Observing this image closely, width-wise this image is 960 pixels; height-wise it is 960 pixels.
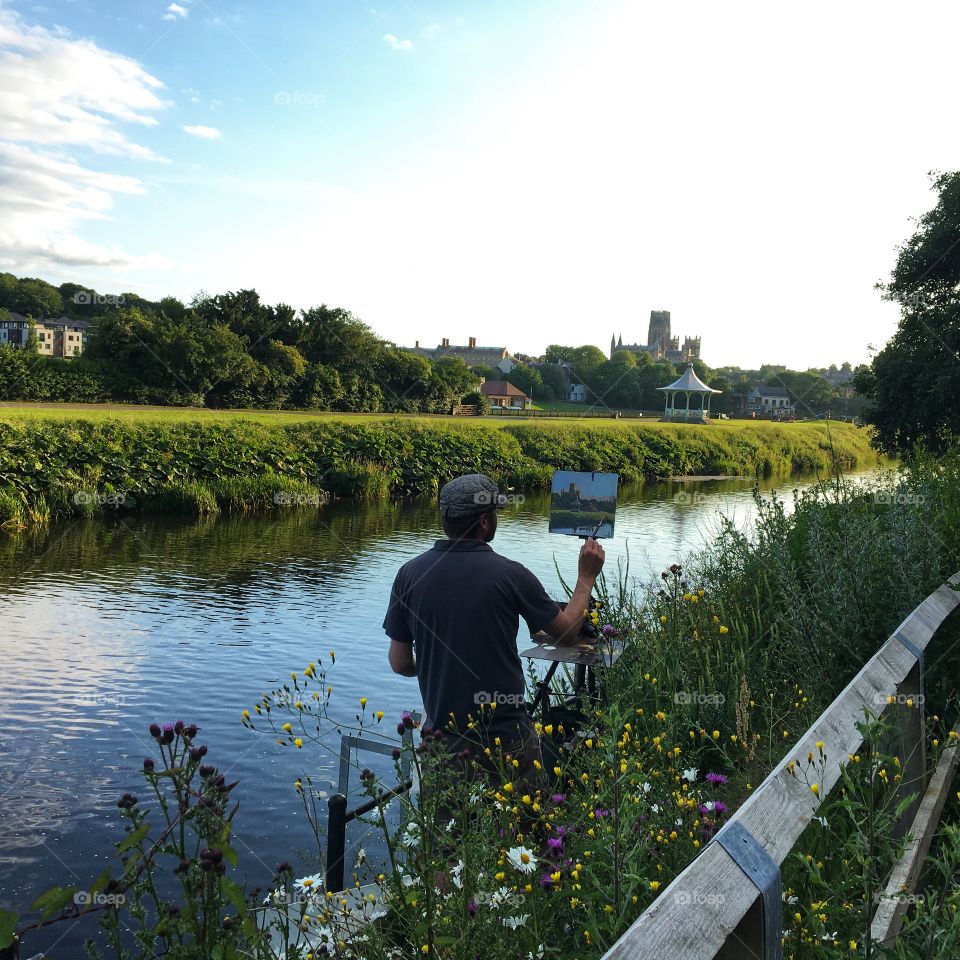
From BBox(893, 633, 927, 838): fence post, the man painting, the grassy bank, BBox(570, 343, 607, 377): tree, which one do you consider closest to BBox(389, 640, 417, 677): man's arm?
the man painting

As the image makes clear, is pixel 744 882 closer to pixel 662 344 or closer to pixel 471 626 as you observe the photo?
pixel 471 626

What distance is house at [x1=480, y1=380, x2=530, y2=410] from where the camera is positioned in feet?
324

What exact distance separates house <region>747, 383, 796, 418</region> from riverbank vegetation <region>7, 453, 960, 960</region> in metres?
92.0

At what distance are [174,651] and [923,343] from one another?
2022 cm

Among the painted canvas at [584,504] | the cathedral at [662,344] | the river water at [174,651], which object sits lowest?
the river water at [174,651]

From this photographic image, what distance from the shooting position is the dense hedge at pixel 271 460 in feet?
63.1

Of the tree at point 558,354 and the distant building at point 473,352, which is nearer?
the tree at point 558,354

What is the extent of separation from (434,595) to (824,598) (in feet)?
7.96

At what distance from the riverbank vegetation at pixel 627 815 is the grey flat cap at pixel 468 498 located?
0.97 m

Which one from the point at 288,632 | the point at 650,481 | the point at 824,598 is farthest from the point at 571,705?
the point at 650,481

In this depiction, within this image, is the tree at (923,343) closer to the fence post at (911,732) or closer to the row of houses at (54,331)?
the fence post at (911,732)

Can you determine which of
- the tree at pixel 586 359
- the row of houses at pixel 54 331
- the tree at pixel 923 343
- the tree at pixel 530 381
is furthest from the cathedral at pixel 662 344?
the tree at pixel 923 343

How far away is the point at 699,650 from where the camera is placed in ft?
18.4

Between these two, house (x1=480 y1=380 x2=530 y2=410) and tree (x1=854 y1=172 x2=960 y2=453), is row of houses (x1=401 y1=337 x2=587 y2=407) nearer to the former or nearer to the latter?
house (x1=480 y1=380 x2=530 y2=410)
